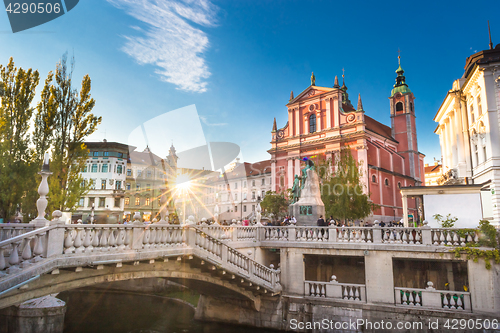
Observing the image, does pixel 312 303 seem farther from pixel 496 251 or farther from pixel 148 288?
pixel 148 288

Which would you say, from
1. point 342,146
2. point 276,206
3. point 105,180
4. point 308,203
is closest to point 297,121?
point 342,146

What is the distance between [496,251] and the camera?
14.0 m

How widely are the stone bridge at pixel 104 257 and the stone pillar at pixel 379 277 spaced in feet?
18.1

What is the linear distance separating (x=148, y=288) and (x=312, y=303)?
52.0 ft

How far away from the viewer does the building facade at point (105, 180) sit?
53.0m

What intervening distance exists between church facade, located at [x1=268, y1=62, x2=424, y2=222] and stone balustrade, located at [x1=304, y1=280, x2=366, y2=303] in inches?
1081

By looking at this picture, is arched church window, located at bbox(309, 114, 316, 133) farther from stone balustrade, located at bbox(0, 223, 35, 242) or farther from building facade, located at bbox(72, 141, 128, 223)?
stone balustrade, located at bbox(0, 223, 35, 242)

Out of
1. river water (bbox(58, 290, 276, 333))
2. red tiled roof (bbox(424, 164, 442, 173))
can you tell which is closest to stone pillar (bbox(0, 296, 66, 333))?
river water (bbox(58, 290, 276, 333))

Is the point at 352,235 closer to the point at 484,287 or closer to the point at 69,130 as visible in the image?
the point at 484,287

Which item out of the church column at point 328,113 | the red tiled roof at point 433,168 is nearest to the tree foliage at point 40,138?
the church column at point 328,113

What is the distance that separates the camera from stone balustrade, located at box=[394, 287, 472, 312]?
14172 millimetres

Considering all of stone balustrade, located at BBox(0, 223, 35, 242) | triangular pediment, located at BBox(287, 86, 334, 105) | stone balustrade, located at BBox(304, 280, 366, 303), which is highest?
triangular pediment, located at BBox(287, 86, 334, 105)

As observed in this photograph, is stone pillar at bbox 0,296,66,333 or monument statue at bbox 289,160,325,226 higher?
monument statue at bbox 289,160,325,226

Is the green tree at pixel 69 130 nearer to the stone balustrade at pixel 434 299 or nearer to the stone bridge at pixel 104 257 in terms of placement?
the stone bridge at pixel 104 257
